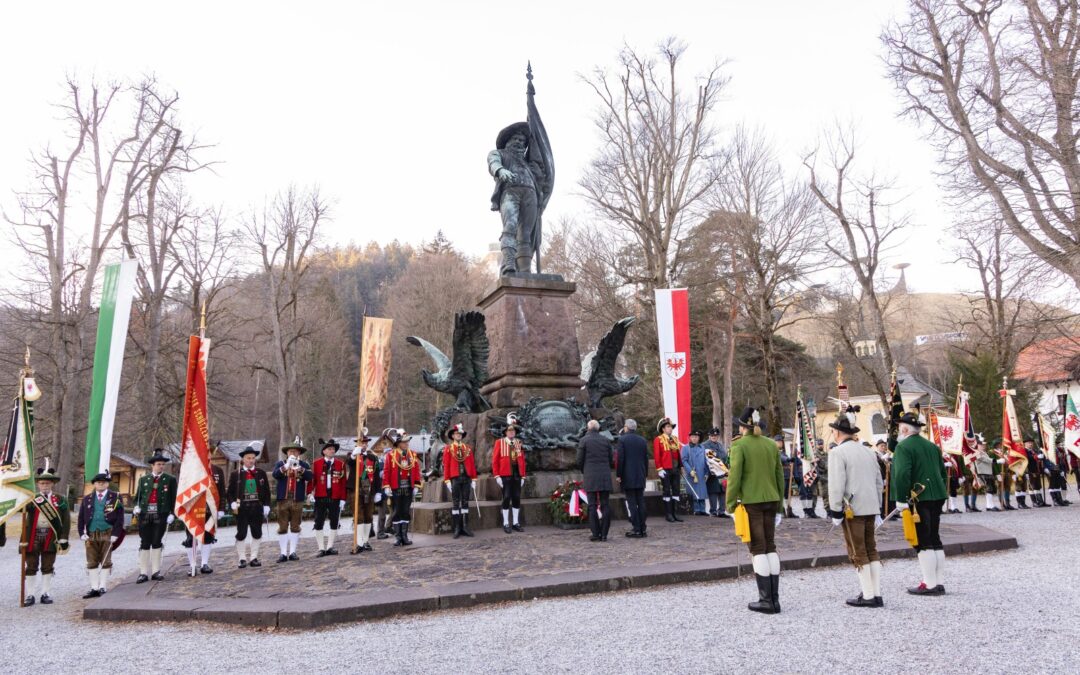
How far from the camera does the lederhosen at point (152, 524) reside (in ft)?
29.4

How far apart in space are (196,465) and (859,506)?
775cm

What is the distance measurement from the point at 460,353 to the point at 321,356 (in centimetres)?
3608

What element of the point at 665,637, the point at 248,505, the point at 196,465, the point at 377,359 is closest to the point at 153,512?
the point at 196,465

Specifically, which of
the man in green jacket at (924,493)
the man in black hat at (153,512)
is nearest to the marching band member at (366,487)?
the man in black hat at (153,512)

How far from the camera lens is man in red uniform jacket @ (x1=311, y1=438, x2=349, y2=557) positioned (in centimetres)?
1027

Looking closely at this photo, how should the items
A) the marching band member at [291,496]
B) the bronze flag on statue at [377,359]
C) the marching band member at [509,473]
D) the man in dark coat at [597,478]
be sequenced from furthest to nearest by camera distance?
the bronze flag on statue at [377,359]
the marching band member at [509,473]
the marching band member at [291,496]
the man in dark coat at [597,478]

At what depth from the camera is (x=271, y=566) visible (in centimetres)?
925

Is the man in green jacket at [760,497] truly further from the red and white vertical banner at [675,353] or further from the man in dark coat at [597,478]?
the red and white vertical banner at [675,353]

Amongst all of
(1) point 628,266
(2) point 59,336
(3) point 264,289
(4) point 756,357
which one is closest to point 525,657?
(2) point 59,336

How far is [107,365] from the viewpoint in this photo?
1488 cm

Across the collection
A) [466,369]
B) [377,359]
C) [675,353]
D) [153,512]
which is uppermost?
[377,359]

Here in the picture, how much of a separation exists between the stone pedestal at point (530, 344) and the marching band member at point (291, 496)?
3.48m

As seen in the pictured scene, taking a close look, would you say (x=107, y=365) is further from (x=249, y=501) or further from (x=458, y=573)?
(x=458, y=573)

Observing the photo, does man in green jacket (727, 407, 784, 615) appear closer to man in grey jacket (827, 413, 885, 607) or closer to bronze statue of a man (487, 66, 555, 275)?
man in grey jacket (827, 413, 885, 607)
